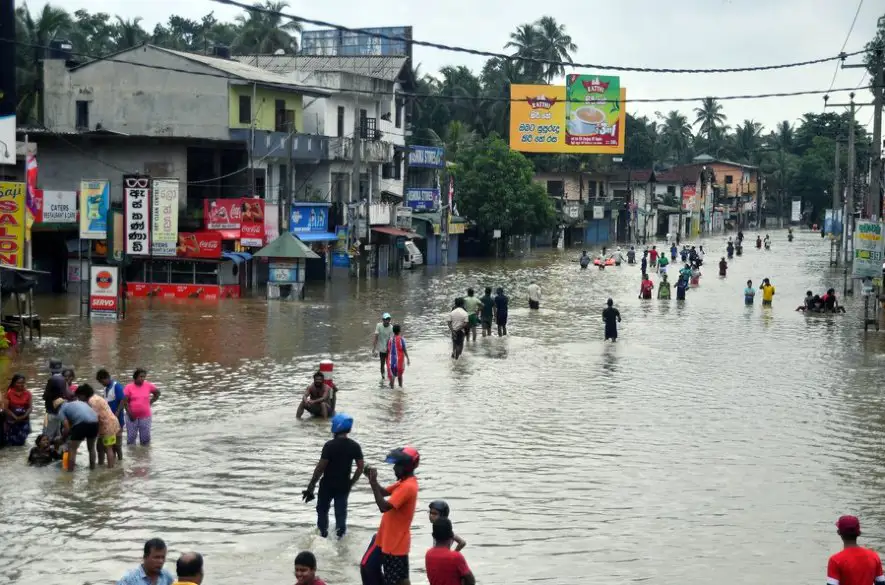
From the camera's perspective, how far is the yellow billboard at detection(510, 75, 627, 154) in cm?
9025

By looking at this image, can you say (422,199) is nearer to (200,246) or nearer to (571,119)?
(571,119)

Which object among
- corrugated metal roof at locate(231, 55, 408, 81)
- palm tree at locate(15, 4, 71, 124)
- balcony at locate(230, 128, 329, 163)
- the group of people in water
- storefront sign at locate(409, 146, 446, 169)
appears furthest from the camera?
storefront sign at locate(409, 146, 446, 169)

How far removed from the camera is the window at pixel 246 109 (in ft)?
167

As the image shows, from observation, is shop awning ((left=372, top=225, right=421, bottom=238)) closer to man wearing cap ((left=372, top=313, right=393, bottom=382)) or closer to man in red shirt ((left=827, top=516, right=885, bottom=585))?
man wearing cap ((left=372, top=313, right=393, bottom=382))

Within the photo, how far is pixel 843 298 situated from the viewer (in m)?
47.9

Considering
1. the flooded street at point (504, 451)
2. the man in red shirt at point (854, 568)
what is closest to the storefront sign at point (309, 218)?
the flooded street at point (504, 451)

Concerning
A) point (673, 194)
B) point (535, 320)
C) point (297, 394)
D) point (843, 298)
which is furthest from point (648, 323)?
point (673, 194)

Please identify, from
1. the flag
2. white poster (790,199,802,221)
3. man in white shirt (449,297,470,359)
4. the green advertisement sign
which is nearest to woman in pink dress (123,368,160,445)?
man in white shirt (449,297,470,359)

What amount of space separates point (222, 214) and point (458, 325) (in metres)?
20.4

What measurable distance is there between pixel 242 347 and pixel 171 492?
49.3 ft

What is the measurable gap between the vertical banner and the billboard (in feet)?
167

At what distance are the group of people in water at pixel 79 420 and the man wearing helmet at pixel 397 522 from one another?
6.24 meters

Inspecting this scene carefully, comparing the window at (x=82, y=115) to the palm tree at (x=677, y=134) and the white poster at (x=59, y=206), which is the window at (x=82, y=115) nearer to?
the white poster at (x=59, y=206)

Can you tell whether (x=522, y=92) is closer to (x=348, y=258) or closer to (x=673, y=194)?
(x=348, y=258)
